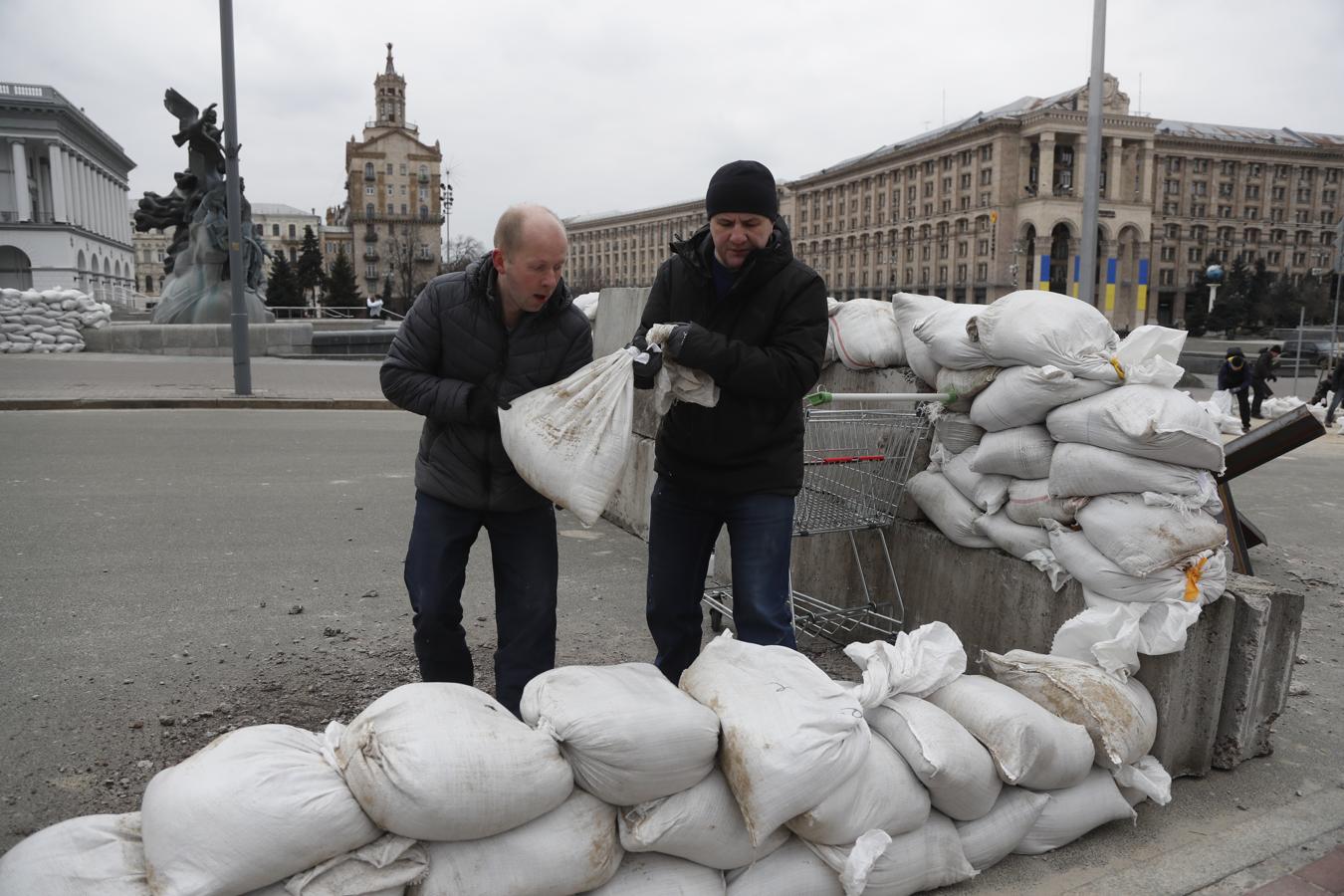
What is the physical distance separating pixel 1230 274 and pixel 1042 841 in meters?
90.4

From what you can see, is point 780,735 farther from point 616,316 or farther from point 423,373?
point 616,316

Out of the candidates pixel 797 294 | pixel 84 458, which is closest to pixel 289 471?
pixel 84 458

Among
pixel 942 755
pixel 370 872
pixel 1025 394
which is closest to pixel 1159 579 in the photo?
pixel 1025 394

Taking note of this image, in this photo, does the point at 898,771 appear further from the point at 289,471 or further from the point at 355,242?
the point at 355,242

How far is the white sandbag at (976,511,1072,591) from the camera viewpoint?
353 centimetres

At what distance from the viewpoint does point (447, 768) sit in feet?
6.62

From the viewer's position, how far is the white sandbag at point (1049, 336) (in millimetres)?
3525

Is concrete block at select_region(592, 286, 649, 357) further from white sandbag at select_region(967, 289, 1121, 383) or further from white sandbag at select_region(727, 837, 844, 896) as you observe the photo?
white sandbag at select_region(727, 837, 844, 896)

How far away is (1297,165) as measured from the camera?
10669 cm

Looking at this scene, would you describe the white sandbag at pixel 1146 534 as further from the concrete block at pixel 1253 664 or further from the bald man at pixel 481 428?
the bald man at pixel 481 428

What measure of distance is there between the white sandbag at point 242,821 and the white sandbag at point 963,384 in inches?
111

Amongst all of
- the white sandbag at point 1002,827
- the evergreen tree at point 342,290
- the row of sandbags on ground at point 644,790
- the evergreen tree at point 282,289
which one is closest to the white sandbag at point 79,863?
the row of sandbags on ground at point 644,790

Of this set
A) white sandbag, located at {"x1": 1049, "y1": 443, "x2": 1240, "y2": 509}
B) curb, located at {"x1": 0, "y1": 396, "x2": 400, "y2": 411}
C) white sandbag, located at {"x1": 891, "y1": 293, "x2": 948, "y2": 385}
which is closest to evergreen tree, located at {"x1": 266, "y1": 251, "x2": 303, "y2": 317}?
curb, located at {"x1": 0, "y1": 396, "x2": 400, "y2": 411}

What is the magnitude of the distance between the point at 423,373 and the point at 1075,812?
2.31m
